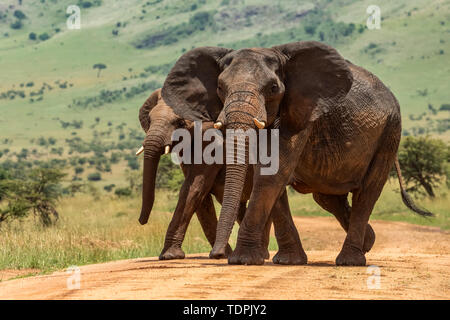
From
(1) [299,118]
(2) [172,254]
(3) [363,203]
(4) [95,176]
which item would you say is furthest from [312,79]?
(4) [95,176]

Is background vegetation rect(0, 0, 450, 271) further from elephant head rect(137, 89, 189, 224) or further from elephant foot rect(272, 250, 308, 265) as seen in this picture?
elephant foot rect(272, 250, 308, 265)

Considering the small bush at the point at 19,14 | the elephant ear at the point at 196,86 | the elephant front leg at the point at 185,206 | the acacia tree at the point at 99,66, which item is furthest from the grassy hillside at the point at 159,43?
the elephant ear at the point at 196,86

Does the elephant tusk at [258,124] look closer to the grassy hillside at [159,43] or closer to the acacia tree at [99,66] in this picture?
the grassy hillside at [159,43]

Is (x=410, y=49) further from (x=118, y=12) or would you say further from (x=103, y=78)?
(x=118, y=12)

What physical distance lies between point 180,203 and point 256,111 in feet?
11.4

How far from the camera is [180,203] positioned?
1191cm

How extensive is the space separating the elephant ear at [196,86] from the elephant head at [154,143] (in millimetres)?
1703

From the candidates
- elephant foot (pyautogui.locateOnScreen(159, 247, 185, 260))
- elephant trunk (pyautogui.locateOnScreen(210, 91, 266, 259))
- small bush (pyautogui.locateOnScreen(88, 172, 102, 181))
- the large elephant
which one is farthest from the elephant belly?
small bush (pyautogui.locateOnScreen(88, 172, 102, 181))

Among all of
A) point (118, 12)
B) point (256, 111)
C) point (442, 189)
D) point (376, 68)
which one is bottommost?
point (442, 189)

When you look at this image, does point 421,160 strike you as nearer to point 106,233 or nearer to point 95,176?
point 106,233

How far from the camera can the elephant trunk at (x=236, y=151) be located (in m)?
8.56

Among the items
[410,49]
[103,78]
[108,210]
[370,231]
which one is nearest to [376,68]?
[410,49]

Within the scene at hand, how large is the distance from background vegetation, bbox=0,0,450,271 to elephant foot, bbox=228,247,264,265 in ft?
11.0
